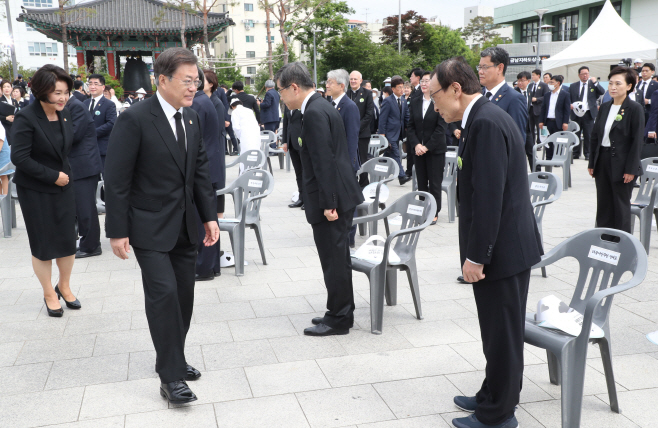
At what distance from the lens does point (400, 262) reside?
4.03 meters

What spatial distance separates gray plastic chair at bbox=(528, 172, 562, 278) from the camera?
5.01 metres

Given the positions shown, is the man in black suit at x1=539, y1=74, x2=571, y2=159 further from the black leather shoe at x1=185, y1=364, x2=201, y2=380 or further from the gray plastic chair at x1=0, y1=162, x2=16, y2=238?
the black leather shoe at x1=185, y1=364, x2=201, y2=380

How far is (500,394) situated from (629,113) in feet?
12.6

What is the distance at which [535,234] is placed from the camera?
8.43 ft

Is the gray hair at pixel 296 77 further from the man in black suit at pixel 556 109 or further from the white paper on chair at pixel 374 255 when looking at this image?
the man in black suit at pixel 556 109

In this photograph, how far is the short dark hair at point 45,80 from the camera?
164 inches

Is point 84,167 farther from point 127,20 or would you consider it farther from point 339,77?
point 127,20

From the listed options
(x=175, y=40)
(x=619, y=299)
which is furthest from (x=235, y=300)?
(x=175, y=40)

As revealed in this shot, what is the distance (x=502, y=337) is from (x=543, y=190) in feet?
9.97

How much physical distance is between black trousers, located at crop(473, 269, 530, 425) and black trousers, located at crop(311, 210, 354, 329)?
132 cm

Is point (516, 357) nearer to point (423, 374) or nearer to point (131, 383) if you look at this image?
point (423, 374)

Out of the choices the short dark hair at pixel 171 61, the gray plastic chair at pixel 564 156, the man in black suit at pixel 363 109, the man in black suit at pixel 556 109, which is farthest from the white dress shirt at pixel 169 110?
the man in black suit at pixel 556 109

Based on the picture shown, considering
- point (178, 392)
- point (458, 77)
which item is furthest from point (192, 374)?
point (458, 77)

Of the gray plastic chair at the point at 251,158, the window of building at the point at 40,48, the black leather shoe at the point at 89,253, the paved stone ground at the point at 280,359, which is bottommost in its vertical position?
the paved stone ground at the point at 280,359
